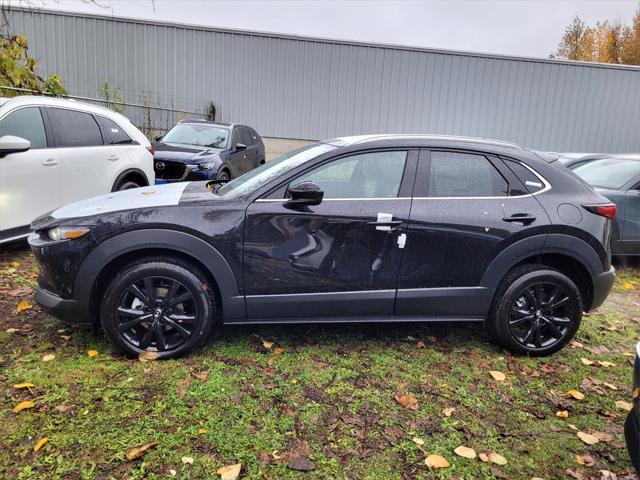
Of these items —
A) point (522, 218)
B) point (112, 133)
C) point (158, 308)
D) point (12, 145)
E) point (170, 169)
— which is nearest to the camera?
point (158, 308)

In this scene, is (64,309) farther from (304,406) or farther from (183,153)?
(183,153)

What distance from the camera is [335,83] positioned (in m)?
16.0

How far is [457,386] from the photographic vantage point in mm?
3289

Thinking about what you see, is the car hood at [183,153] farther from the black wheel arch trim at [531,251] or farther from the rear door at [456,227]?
the black wheel arch trim at [531,251]

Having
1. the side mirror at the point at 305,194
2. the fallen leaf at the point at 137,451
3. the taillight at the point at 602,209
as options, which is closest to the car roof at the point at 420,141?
the side mirror at the point at 305,194

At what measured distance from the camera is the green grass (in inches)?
97.1

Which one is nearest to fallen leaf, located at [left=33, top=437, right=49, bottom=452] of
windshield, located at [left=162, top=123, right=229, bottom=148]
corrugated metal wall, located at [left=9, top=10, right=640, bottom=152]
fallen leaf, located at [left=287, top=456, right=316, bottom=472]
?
fallen leaf, located at [left=287, top=456, right=316, bottom=472]

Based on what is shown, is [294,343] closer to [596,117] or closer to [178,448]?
[178,448]

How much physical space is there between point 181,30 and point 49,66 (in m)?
4.51

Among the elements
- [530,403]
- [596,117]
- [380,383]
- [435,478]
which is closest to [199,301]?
[380,383]

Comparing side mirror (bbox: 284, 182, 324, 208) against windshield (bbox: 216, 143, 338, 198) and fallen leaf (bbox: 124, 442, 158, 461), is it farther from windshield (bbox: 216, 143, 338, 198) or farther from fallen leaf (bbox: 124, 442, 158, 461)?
fallen leaf (bbox: 124, 442, 158, 461)

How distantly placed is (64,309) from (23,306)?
4.15 ft

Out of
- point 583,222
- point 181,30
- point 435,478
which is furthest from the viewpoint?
point 181,30

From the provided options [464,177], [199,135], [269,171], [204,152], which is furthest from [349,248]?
[199,135]
